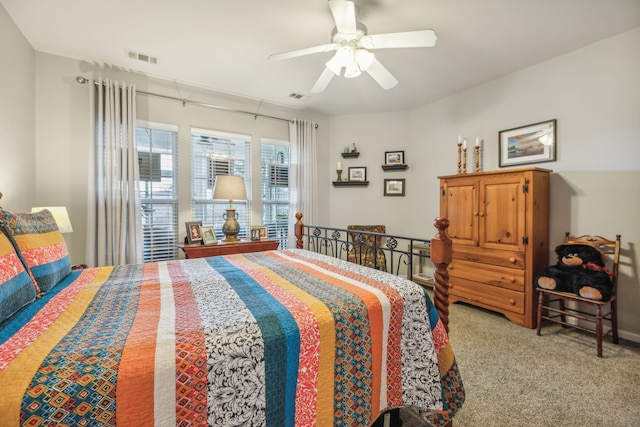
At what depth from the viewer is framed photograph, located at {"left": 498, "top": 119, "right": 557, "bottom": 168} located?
2908mm

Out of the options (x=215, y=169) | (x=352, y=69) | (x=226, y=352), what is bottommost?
(x=226, y=352)

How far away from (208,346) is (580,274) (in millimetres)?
2969

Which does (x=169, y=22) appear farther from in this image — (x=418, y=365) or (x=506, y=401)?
(x=506, y=401)

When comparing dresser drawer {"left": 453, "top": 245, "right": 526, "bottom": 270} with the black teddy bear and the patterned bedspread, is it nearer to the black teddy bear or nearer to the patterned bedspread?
the black teddy bear

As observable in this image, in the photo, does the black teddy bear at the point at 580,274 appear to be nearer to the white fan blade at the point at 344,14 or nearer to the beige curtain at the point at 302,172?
the white fan blade at the point at 344,14

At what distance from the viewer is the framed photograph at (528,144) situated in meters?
2.91

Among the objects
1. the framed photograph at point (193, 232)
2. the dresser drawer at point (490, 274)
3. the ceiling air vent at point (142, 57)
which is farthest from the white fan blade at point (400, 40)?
the framed photograph at point (193, 232)

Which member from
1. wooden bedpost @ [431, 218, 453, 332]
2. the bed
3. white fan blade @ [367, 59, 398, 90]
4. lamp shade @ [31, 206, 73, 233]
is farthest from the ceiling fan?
lamp shade @ [31, 206, 73, 233]

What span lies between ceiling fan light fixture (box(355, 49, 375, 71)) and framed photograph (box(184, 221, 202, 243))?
2.49 meters

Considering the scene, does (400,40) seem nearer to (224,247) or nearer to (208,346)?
(208,346)

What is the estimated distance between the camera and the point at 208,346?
835 mm

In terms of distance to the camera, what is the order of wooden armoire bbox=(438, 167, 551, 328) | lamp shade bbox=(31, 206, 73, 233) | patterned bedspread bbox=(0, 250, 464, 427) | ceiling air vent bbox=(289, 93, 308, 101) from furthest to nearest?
ceiling air vent bbox=(289, 93, 308, 101)
wooden armoire bbox=(438, 167, 551, 328)
lamp shade bbox=(31, 206, 73, 233)
patterned bedspread bbox=(0, 250, 464, 427)

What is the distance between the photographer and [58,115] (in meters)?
2.78

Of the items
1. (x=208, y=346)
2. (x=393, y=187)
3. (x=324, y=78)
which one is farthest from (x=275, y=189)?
(x=208, y=346)
